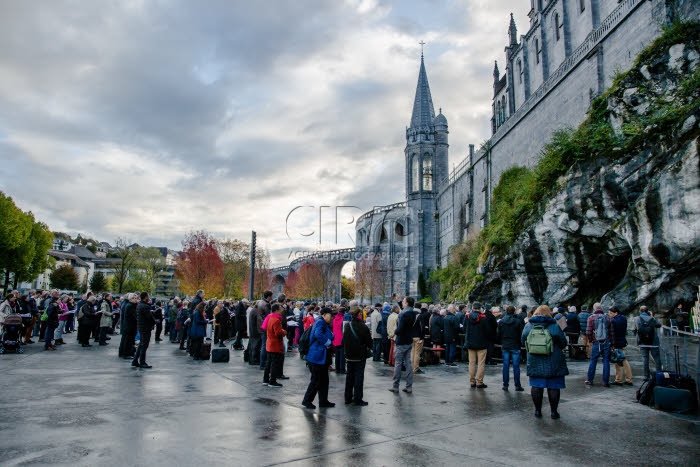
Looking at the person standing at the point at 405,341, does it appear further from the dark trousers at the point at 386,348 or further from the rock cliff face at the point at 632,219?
the rock cliff face at the point at 632,219

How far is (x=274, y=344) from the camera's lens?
30.7 feet

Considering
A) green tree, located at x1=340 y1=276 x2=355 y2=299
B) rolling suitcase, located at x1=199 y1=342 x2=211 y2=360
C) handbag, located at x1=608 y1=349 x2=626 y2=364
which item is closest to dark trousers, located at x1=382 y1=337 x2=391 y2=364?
rolling suitcase, located at x1=199 y1=342 x2=211 y2=360

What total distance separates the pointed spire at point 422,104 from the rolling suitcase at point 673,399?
58.7 m

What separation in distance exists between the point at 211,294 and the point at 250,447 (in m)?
46.0

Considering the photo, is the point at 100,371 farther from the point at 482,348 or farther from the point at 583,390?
the point at 583,390

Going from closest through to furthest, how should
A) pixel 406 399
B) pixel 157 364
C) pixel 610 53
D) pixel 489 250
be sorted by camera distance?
pixel 406 399 < pixel 157 364 < pixel 610 53 < pixel 489 250

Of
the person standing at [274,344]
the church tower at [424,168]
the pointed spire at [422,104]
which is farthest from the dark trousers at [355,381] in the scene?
the pointed spire at [422,104]

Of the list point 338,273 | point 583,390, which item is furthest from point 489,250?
point 338,273

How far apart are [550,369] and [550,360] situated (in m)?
0.13

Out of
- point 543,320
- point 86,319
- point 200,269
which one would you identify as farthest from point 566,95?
point 200,269

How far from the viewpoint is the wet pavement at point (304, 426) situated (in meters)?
5.36

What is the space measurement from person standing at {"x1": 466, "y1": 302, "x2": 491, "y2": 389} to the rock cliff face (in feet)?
34.0

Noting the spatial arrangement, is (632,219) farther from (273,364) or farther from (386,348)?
(273,364)

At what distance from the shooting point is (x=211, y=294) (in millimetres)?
49594
